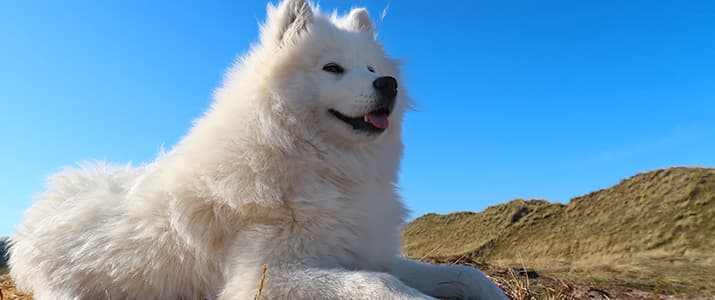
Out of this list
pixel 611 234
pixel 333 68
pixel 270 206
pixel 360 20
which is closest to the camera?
pixel 270 206

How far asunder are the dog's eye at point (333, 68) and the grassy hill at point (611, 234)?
11.2ft

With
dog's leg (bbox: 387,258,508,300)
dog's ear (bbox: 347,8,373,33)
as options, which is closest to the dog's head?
dog's ear (bbox: 347,8,373,33)

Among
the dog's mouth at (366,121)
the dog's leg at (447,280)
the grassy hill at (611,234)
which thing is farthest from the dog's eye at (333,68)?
the grassy hill at (611,234)

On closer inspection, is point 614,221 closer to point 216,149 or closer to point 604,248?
point 604,248

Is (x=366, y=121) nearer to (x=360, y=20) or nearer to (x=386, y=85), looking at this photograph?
(x=386, y=85)

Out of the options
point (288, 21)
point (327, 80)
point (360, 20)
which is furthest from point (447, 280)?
point (360, 20)

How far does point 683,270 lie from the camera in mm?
5574

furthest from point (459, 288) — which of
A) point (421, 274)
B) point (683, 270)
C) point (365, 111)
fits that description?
point (683, 270)

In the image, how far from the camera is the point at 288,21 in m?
3.49

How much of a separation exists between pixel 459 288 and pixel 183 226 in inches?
Result: 70.9

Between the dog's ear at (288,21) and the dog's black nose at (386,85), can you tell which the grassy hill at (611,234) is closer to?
the dog's black nose at (386,85)

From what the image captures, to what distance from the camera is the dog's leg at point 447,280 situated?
9.16 ft

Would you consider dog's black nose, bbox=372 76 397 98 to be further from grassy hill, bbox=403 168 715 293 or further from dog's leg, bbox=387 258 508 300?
grassy hill, bbox=403 168 715 293

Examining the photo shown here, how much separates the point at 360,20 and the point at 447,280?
8.44ft
